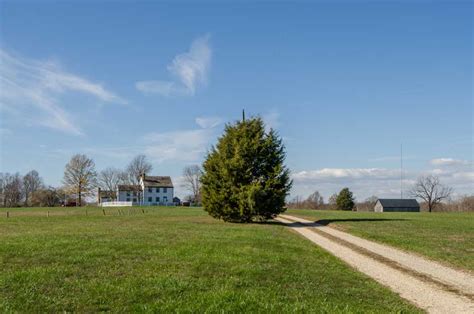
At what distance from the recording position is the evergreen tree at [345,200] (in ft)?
350

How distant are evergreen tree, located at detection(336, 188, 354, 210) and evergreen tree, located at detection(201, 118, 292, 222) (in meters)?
75.1

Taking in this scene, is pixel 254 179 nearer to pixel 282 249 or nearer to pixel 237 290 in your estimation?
pixel 282 249

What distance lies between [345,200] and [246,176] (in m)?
77.6

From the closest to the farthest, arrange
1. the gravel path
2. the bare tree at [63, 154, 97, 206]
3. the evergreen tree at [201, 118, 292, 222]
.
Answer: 1. the gravel path
2. the evergreen tree at [201, 118, 292, 222]
3. the bare tree at [63, 154, 97, 206]

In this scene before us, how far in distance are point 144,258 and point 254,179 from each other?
21671mm

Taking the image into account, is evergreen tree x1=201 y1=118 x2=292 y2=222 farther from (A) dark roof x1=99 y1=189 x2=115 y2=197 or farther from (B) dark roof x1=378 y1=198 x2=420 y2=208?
(B) dark roof x1=378 y1=198 x2=420 y2=208

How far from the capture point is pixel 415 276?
492 inches

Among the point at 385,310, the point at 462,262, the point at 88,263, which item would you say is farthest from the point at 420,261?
the point at 88,263

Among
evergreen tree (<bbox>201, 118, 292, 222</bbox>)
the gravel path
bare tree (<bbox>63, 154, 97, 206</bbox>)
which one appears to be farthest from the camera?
bare tree (<bbox>63, 154, 97, 206</bbox>)

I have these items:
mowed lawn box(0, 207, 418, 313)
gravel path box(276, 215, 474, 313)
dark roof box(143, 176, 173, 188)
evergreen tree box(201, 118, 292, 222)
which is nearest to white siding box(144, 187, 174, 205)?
dark roof box(143, 176, 173, 188)

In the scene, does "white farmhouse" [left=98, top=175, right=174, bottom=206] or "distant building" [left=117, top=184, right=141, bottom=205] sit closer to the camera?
"distant building" [left=117, top=184, right=141, bottom=205]

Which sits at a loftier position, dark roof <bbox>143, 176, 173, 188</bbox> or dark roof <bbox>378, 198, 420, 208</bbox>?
dark roof <bbox>143, 176, 173, 188</bbox>

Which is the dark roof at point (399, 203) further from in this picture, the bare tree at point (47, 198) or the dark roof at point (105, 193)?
the bare tree at point (47, 198)

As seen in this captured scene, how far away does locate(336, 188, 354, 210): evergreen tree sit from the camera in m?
107
